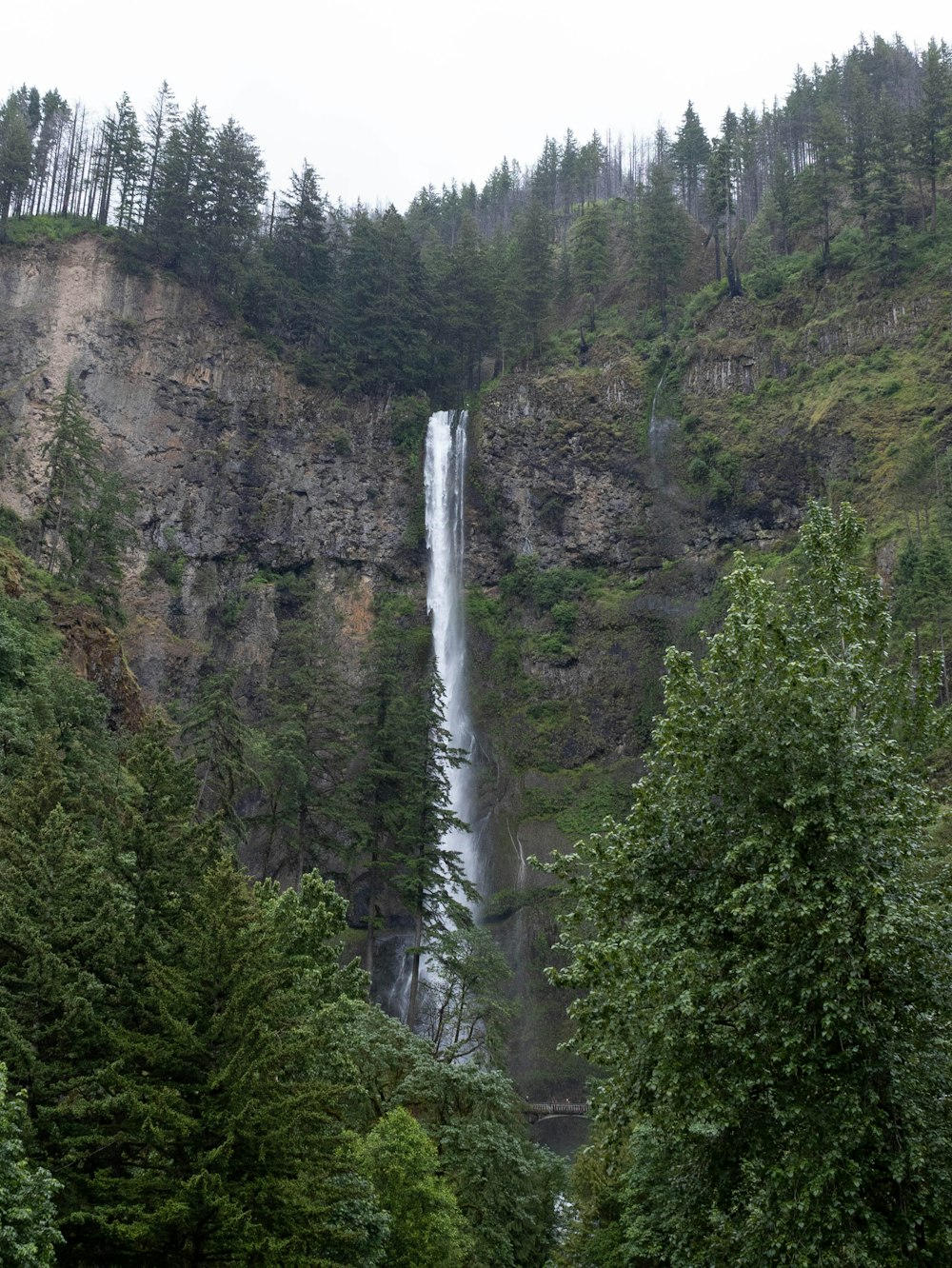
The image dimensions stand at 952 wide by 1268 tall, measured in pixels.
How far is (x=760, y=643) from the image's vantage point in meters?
14.5

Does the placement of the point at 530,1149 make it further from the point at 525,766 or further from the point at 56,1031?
the point at 525,766

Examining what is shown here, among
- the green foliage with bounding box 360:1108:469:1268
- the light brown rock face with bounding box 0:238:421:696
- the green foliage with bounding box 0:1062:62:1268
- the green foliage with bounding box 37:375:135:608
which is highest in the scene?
the light brown rock face with bounding box 0:238:421:696

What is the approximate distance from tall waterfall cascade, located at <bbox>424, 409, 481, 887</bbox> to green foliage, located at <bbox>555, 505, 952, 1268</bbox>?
37260 mm

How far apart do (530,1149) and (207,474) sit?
144ft

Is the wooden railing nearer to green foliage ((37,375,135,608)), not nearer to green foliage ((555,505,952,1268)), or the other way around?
green foliage ((555,505,952,1268))

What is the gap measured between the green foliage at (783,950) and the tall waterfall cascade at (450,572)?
37.3 m

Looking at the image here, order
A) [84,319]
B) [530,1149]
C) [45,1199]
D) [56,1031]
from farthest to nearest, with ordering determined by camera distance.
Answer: [84,319] → [530,1149] → [56,1031] → [45,1199]

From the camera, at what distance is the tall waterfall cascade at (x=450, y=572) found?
54750 millimetres

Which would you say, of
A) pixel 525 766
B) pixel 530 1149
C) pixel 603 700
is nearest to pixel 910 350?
pixel 603 700

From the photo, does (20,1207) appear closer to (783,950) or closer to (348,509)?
(783,950)

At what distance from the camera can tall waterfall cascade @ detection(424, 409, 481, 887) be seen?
54750 mm

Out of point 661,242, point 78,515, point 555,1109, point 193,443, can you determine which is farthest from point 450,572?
point 555,1109

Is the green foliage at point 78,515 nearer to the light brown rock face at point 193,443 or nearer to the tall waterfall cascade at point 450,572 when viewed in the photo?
the light brown rock face at point 193,443

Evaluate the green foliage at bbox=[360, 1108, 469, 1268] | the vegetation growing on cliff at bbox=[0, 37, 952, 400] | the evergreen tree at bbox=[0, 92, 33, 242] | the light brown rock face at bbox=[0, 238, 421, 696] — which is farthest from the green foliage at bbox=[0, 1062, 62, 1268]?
the evergreen tree at bbox=[0, 92, 33, 242]
